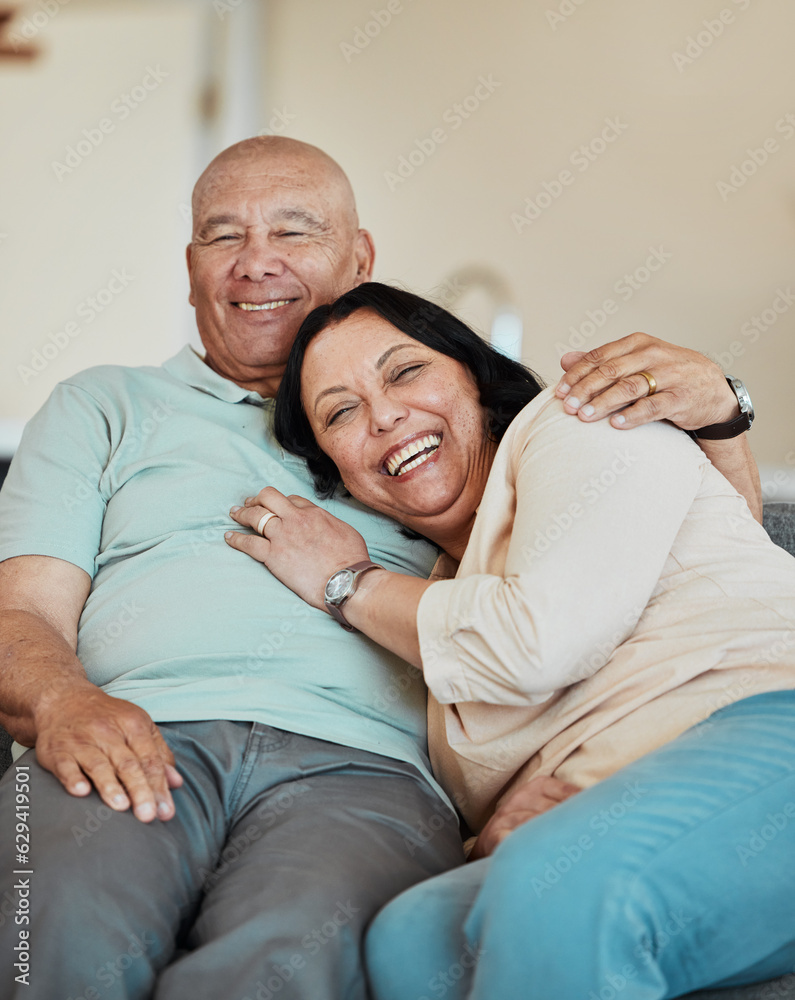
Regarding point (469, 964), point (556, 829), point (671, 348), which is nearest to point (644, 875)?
point (556, 829)

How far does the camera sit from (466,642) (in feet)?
3.84

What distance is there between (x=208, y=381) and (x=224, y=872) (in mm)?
961

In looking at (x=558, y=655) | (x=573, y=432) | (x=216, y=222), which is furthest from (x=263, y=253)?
(x=558, y=655)

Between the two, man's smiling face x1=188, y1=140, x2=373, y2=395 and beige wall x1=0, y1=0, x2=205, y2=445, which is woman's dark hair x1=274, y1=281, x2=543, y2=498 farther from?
beige wall x1=0, y1=0, x2=205, y2=445

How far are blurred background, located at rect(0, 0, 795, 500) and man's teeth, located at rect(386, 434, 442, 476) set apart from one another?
8.42ft

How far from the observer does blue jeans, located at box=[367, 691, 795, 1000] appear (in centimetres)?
89

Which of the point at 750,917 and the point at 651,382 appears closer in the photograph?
the point at 750,917

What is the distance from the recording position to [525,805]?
1187mm

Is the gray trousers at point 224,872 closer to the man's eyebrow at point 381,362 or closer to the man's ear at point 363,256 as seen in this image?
the man's eyebrow at point 381,362

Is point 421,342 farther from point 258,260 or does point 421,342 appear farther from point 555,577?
point 555,577

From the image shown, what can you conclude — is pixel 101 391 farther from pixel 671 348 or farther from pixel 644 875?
pixel 644 875

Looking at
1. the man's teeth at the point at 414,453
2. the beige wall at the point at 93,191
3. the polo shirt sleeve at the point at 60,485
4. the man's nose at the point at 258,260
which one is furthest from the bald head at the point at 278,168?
the beige wall at the point at 93,191

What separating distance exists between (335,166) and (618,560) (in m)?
1.29

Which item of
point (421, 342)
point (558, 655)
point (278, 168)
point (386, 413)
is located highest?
point (278, 168)
